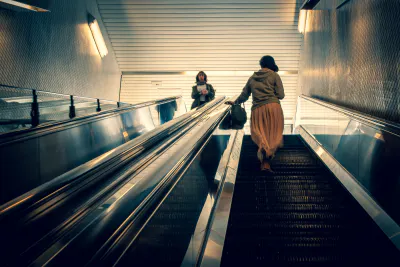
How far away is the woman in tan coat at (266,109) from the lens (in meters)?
4.54

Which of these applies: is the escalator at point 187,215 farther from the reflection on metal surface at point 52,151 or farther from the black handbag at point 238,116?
the black handbag at point 238,116

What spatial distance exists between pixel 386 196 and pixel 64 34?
791 cm

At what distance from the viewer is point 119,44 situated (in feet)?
41.0

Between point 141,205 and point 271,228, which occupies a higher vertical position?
point 141,205

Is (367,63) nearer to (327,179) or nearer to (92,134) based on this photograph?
(327,179)

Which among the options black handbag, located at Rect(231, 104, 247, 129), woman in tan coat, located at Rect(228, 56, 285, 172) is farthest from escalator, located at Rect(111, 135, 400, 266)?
black handbag, located at Rect(231, 104, 247, 129)

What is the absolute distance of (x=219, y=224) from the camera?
110 inches

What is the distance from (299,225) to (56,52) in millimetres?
7051

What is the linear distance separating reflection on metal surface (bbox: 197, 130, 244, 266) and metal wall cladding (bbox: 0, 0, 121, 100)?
4.21 m

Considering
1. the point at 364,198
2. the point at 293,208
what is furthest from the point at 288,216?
the point at 364,198

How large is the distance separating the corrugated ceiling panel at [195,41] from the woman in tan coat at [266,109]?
283 inches

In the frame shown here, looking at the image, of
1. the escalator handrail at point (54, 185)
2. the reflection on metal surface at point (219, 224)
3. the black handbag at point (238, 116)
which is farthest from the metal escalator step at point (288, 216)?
the black handbag at point (238, 116)

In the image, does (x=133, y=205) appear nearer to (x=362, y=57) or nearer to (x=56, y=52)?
(x=362, y=57)

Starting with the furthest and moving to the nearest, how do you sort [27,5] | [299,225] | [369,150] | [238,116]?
[27,5] < [238,116] < [369,150] < [299,225]
